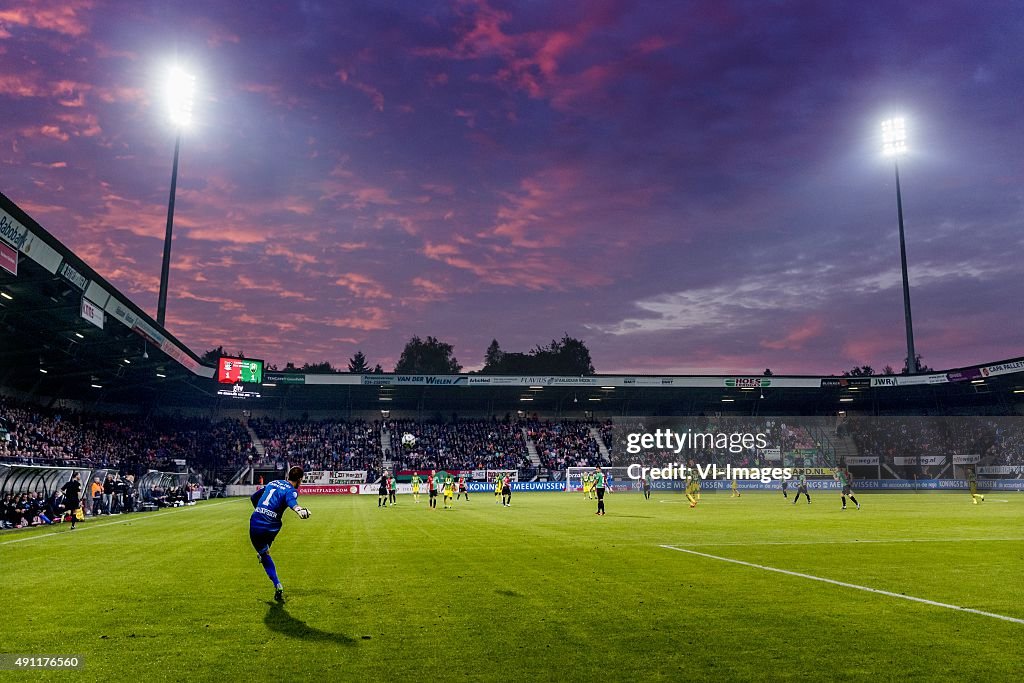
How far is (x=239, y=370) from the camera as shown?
200 ft

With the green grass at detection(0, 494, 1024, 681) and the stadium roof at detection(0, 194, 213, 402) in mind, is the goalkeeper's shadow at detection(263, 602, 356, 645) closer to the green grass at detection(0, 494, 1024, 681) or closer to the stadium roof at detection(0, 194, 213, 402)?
the green grass at detection(0, 494, 1024, 681)

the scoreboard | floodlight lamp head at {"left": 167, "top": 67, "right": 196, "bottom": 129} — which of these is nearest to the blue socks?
floodlight lamp head at {"left": 167, "top": 67, "right": 196, "bottom": 129}

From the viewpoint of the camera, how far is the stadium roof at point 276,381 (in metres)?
33.7

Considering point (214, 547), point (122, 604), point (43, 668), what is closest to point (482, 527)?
point (214, 547)

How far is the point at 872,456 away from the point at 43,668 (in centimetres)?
7758

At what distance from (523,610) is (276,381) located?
63.3 metres

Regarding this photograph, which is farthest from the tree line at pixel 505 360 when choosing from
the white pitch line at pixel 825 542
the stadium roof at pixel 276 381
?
the white pitch line at pixel 825 542

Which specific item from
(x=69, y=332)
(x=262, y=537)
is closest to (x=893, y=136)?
(x=69, y=332)

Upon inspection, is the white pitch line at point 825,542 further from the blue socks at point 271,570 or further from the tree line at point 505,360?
the tree line at point 505,360

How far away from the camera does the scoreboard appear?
60156 millimetres

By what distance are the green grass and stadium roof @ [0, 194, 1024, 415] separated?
18.4m

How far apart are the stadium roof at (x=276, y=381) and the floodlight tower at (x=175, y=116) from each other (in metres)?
4.40

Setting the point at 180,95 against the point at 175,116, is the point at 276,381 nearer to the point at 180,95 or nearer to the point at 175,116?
the point at 175,116

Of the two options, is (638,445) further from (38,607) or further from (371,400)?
(38,607)
